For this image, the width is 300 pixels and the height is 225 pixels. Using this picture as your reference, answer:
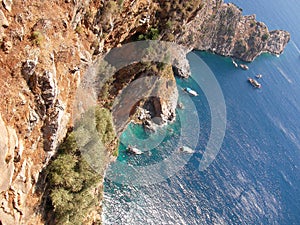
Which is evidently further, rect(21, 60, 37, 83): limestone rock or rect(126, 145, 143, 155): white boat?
rect(126, 145, 143, 155): white boat

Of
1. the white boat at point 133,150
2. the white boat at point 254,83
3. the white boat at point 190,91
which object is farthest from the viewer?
the white boat at point 254,83

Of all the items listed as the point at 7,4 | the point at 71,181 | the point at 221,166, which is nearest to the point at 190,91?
the point at 221,166

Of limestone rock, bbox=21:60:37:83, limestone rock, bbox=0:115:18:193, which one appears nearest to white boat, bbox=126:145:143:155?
limestone rock, bbox=21:60:37:83

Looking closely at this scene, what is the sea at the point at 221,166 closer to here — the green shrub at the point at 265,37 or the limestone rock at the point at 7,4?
the green shrub at the point at 265,37

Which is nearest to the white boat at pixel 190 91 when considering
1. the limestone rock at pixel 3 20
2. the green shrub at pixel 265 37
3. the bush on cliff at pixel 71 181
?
the bush on cliff at pixel 71 181

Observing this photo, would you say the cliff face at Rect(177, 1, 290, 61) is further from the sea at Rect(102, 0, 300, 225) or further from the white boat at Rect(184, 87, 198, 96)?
the white boat at Rect(184, 87, 198, 96)

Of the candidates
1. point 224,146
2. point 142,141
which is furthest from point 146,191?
point 224,146

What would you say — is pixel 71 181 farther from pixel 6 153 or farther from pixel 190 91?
pixel 190 91

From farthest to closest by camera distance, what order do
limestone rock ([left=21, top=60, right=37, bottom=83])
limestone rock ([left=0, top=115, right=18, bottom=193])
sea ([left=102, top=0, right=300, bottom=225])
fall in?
1. sea ([left=102, top=0, right=300, bottom=225])
2. limestone rock ([left=21, top=60, right=37, bottom=83])
3. limestone rock ([left=0, top=115, right=18, bottom=193])
